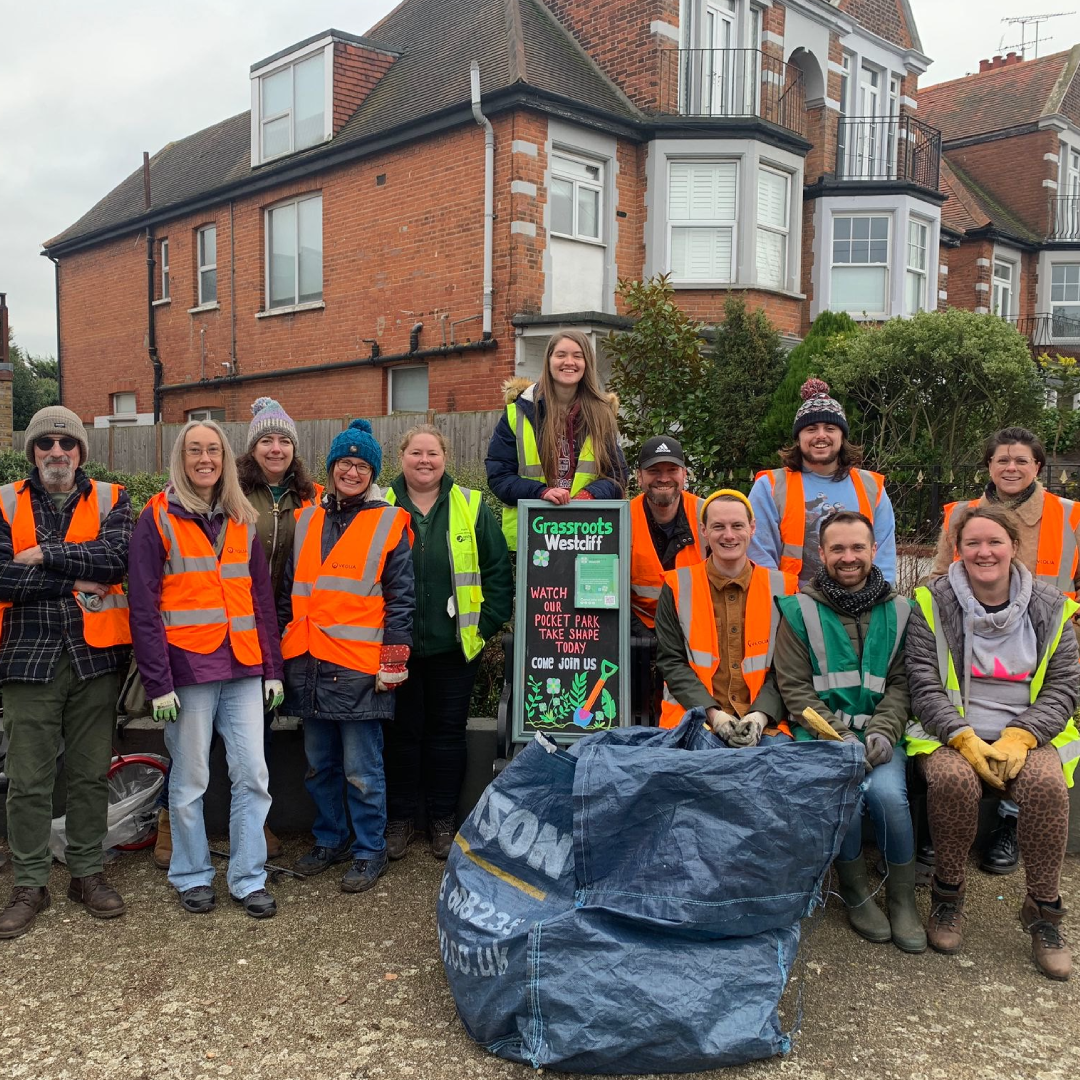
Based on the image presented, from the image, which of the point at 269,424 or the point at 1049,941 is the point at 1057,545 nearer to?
the point at 1049,941

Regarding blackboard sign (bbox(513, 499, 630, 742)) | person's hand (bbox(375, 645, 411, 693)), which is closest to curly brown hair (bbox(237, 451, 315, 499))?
person's hand (bbox(375, 645, 411, 693))

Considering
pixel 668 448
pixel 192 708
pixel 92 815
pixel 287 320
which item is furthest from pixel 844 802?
pixel 287 320

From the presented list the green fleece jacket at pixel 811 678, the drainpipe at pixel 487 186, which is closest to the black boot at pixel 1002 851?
the green fleece jacket at pixel 811 678

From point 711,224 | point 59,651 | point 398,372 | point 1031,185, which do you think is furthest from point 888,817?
point 1031,185

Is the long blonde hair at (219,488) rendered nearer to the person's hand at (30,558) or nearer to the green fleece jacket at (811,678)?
the person's hand at (30,558)

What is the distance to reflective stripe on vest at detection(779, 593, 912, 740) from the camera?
4027 mm

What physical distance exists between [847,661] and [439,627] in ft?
5.90

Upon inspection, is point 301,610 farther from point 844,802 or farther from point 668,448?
point 844,802

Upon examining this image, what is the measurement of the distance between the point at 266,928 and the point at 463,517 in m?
1.95

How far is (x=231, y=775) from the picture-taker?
4.16 meters

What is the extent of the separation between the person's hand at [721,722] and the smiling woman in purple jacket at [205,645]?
1.79 m

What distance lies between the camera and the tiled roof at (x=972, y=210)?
939 inches

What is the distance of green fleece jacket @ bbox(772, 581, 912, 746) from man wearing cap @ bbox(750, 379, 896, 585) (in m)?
0.55

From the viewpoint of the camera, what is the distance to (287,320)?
681 inches
